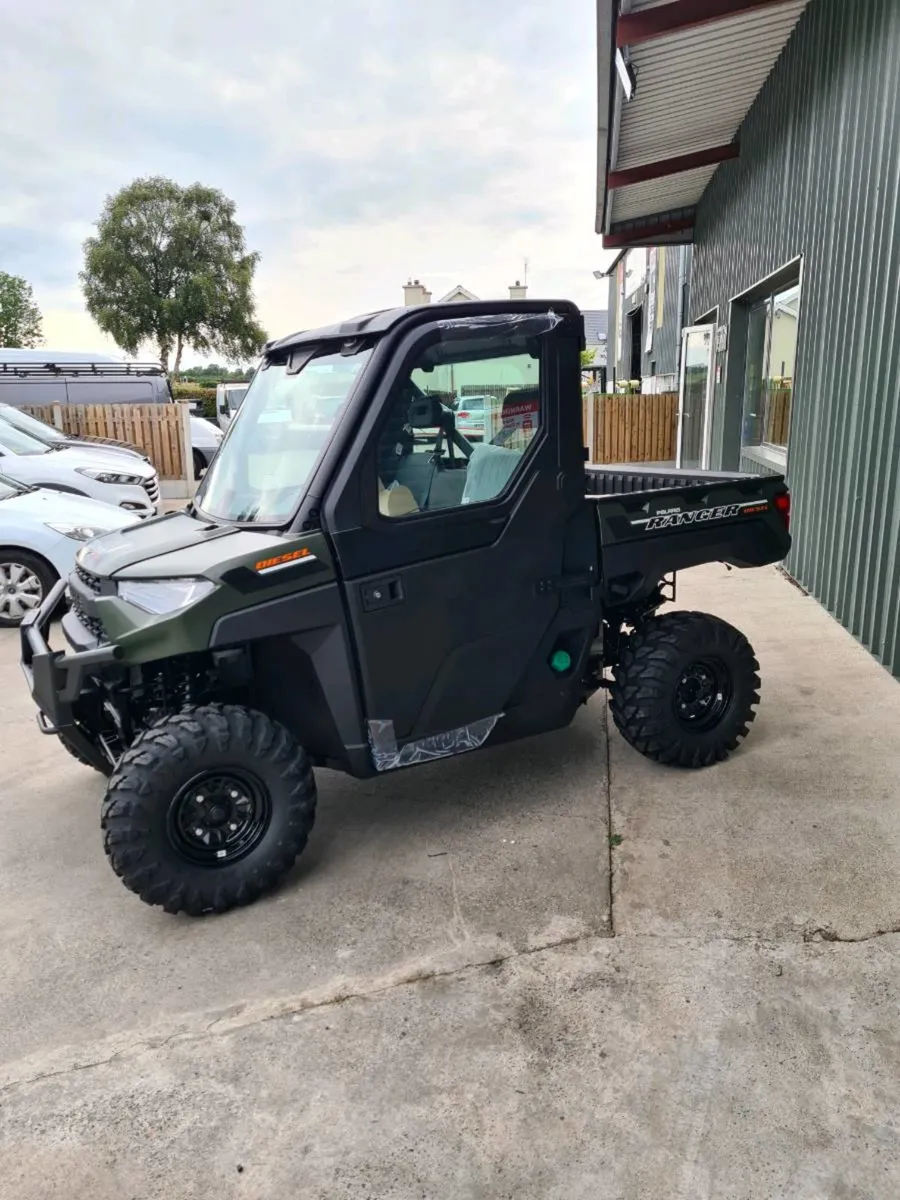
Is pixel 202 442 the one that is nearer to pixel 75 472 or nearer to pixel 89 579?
pixel 75 472

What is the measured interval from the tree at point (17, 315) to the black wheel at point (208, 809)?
44.9m

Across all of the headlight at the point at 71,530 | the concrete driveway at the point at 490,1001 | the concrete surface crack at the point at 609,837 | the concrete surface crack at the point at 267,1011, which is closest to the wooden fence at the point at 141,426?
the headlight at the point at 71,530

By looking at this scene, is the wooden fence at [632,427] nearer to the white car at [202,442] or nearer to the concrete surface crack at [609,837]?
the white car at [202,442]

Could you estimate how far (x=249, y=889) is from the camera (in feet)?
10.0

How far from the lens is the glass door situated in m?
11.9

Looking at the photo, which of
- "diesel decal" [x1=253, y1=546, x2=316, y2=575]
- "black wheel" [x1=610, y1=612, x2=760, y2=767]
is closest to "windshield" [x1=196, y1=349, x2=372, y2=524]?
"diesel decal" [x1=253, y1=546, x2=316, y2=575]

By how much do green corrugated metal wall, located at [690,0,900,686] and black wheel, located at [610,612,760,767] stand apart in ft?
4.75

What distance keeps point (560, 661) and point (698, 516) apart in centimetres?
101

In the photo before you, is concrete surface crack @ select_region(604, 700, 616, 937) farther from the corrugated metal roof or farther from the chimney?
the chimney

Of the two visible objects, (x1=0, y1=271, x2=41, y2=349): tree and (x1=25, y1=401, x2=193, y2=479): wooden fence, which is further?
(x1=0, y1=271, x2=41, y2=349): tree

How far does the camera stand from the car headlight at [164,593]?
9.52ft

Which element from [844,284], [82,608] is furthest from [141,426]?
[82,608]

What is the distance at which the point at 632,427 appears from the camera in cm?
1633

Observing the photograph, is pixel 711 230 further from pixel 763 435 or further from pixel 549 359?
pixel 549 359
